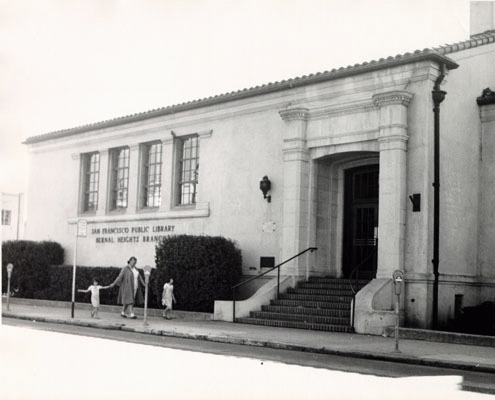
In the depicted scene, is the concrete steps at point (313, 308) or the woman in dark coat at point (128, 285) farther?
the woman in dark coat at point (128, 285)

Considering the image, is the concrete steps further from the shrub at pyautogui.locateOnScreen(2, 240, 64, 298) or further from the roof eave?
the shrub at pyautogui.locateOnScreen(2, 240, 64, 298)

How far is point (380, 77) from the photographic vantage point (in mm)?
19062

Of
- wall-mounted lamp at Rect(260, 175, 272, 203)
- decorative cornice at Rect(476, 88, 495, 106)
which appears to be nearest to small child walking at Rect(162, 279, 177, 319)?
wall-mounted lamp at Rect(260, 175, 272, 203)

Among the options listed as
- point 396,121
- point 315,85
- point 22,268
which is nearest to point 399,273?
point 396,121

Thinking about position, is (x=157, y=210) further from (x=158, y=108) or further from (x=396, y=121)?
(x=396, y=121)

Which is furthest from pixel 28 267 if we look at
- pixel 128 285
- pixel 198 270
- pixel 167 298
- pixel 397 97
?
pixel 397 97

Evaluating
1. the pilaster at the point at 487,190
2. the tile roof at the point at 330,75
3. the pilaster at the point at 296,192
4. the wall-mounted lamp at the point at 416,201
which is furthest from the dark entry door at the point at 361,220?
the tile roof at the point at 330,75

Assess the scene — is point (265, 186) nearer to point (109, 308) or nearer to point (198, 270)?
point (198, 270)

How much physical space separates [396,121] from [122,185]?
503 inches

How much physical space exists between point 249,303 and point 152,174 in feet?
28.9

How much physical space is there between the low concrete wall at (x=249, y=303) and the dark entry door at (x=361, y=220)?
212cm

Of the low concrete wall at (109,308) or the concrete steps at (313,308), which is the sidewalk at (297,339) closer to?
the low concrete wall at (109,308)

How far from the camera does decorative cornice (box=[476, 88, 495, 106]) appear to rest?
64.8ft

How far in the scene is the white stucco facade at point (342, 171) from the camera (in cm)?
1822
